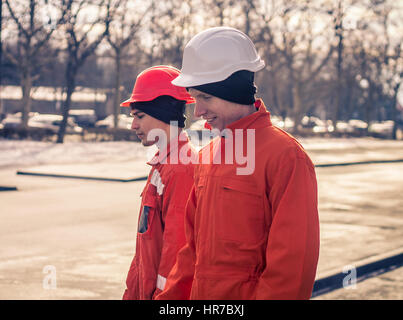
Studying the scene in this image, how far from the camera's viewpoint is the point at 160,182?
321cm

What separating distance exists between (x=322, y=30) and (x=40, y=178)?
3795cm

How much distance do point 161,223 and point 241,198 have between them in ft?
2.62

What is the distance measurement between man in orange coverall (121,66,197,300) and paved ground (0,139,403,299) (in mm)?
3668

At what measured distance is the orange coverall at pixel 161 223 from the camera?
310 cm

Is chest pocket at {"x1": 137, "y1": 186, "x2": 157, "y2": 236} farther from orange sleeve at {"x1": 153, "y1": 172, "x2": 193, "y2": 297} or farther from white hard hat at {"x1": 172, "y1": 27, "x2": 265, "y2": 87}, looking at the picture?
white hard hat at {"x1": 172, "y1": 27, "x2": 265, "y2": 87}

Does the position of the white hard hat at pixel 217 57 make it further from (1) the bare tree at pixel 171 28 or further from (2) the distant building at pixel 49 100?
(2) the distant building at pixel 49 100

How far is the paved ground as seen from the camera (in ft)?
23.9

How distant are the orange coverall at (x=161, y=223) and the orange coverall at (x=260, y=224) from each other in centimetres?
39

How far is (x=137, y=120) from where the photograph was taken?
3383 millimetres

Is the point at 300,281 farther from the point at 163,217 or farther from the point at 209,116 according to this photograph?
the point at 163,217

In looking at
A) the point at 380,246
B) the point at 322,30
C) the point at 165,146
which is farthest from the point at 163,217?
the point at 322,30

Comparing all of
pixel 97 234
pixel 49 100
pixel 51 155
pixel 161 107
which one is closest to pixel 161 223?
pixel 161 107

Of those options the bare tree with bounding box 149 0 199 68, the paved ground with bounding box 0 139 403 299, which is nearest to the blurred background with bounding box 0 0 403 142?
the bare tree with bounding box 149 0 199 68

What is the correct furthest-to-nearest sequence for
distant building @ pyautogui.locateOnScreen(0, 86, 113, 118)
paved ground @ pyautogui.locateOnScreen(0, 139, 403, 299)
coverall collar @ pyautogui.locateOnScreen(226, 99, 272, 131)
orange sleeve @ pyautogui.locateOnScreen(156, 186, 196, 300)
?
distant building @ pyautogui.locateOnScreen(0, 86, 113, 118) < paved ground @ pyautogui.locateOnScreen(0, 139, 403, 299) < orange sleeve @ pyautogui.locateOnScreen(156, 186, 196, 300) < coverall collar @ pyautogui.locateOnScreen(226, 99, 272, 131)
